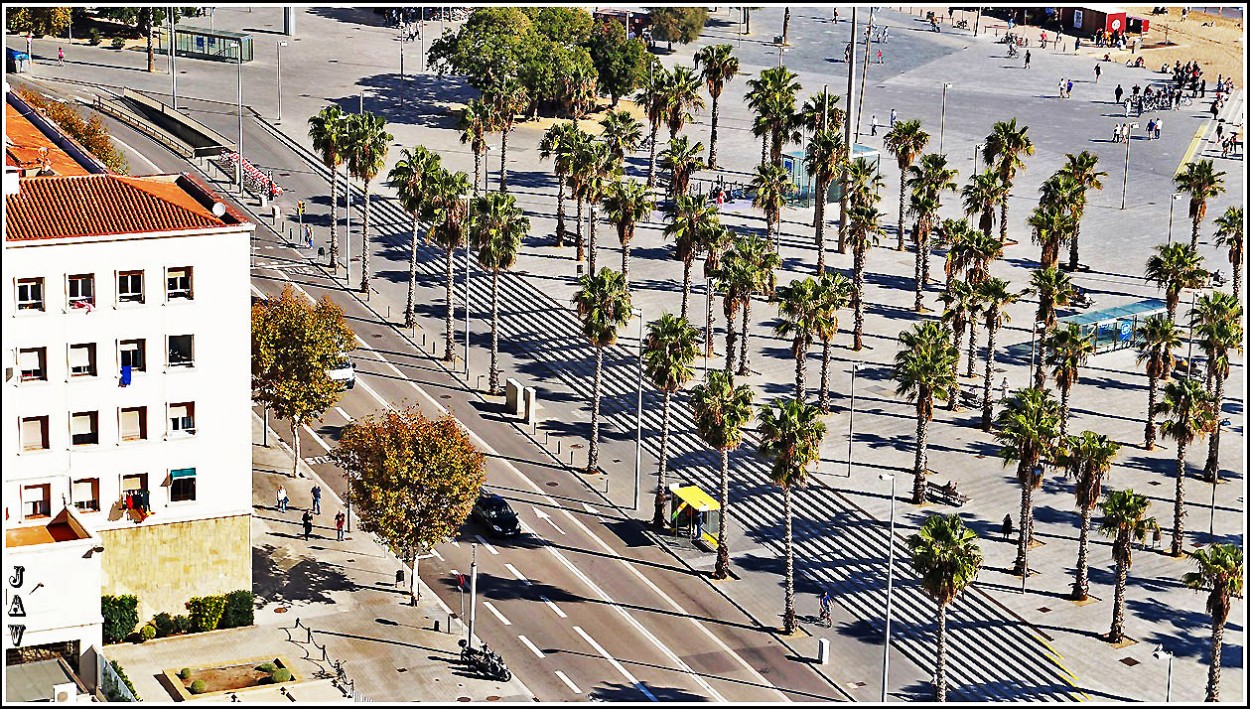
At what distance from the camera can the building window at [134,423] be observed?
97375 mm

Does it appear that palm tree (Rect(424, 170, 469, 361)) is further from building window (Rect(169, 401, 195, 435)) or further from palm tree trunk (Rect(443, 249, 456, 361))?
building window (Rect(169, 401, 195, 435))

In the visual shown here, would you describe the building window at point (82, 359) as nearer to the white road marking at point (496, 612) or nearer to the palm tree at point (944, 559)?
the white road marking at point (496, 612)

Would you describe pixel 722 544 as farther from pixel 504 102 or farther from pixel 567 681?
pixel 504 102

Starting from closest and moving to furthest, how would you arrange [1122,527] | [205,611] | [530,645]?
[205,611], [1122,527], [530,645]

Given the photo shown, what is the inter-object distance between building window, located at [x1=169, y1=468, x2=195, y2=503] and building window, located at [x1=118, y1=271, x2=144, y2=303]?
8.17 m

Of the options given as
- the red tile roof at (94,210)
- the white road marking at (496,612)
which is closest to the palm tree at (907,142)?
the white road marking at (496,612)

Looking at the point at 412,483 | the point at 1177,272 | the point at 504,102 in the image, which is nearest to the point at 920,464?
the point at 1177,272

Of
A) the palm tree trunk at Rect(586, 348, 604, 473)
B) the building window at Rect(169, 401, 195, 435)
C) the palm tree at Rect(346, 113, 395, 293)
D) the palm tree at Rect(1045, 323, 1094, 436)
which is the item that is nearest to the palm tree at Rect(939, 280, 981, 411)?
the palm tree at Rect(1045, 323, 1094, 436)

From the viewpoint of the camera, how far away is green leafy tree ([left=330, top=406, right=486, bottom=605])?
101812mm

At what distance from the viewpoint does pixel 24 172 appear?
100m

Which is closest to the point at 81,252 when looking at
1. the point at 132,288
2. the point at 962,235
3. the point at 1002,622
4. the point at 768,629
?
the point at 132,288

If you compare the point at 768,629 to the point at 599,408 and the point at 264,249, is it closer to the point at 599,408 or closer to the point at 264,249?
the point at 599,408

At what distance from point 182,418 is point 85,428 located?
447 centimetres

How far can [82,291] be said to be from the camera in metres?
95.4
